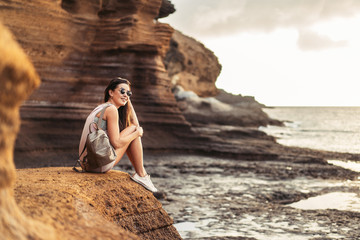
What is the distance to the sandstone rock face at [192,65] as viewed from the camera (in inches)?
Result: 1563

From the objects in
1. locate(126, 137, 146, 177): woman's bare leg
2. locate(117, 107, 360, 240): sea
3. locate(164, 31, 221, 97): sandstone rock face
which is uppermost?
locate(164, 31, 221, 97): sandstone rock face

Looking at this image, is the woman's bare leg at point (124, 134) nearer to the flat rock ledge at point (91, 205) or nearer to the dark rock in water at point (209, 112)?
the flat rock ledge at point (91, 205)

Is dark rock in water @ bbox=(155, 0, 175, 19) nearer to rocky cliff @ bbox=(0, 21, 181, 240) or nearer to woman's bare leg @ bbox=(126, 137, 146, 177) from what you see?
woman's bare leg @ bbox=(126, 137, 146, 177)

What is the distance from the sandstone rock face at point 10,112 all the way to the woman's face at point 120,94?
9.56 feet

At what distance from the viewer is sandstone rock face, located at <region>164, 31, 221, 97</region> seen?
39.7 meters

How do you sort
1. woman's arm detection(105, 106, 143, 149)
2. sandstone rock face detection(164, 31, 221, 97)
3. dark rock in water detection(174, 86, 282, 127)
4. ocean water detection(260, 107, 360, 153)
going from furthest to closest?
→ sandstone rock face detection(164, 31, 221, 97) < dark rock in water detection(174, 86, 282, 127) < ocean water detection(260, 107, 360, 153) < woman's arm detection(105, 106, 143, 149)

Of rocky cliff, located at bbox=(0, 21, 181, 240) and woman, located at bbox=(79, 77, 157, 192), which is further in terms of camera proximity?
woman, located at bbox=(79, 77, 157, 192)

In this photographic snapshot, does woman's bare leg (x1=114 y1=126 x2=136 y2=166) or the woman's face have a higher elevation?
the woman's face

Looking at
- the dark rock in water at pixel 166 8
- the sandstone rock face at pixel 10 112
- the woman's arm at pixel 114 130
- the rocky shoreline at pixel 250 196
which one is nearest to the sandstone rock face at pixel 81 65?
the rocky shoreline at pixel 250 196

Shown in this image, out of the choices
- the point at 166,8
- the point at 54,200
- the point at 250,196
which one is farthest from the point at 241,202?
the point at 166,8

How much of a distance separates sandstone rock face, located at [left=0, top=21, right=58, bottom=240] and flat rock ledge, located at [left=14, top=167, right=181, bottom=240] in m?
0.33

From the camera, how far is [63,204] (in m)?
2.45

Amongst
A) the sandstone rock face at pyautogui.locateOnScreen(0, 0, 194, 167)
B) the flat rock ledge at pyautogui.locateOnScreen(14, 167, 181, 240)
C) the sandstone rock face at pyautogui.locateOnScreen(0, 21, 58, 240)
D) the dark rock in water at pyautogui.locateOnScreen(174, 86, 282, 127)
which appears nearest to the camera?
the sandstone rock face at pyautogui.locateOnScreen(0, 21, 58, 240)

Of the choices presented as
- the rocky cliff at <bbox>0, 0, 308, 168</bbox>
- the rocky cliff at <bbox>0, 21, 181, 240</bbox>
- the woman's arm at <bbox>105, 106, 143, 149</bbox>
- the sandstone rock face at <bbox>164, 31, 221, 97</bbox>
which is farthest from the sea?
the sandstone rock face at <bbox>164, 31, 221, 97</bbox>
